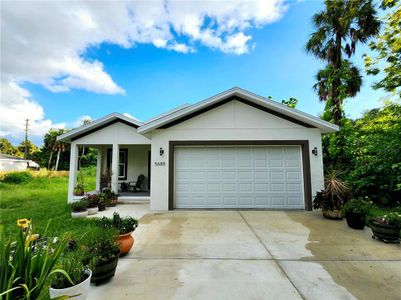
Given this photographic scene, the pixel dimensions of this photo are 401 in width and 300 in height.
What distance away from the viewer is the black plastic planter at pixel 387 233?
15.1 ft

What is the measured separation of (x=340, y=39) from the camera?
1100 cm

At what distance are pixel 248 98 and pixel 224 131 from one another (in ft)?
5.44

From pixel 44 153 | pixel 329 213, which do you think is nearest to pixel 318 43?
pixel 329 213

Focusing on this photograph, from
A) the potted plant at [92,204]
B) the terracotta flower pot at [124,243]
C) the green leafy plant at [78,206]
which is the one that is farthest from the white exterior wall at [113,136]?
the terracotta flower pot at [124,243]

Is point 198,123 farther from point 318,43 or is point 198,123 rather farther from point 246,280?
point 318,43

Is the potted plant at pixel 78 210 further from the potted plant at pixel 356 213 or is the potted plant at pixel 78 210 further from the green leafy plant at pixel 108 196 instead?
the potted plant at pixel 356 213

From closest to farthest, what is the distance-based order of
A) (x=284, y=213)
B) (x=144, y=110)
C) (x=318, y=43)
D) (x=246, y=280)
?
(x=246, y=280), (x=284, y=213), (x=318, y=43), (x=144, y=110)

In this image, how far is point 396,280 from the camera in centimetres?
316

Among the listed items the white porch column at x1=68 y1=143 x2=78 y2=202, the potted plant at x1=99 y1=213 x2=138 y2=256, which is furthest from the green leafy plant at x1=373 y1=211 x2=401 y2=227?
the white porch column at x1=68 y1=143 x2=78 y2=202

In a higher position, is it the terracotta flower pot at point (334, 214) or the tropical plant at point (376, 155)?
the tropical plant at point (376, 155)

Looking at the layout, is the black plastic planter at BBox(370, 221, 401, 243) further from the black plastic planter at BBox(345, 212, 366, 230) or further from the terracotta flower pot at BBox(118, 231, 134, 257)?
the terracotta flower pot at BBox(118, 231, 134, 257)

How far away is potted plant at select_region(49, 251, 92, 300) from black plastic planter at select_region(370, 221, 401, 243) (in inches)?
239

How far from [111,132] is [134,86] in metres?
6.94

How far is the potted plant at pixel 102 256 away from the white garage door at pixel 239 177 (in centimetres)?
506
